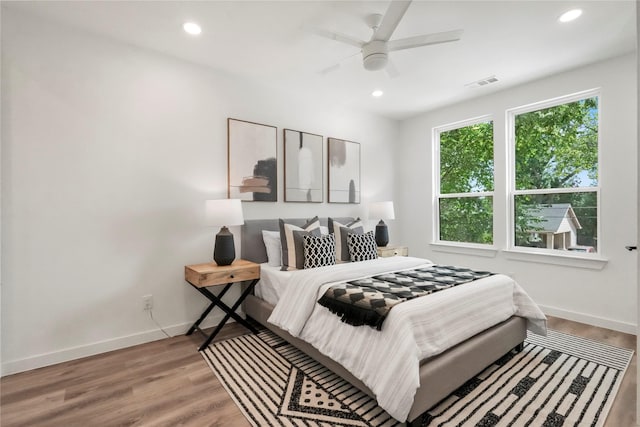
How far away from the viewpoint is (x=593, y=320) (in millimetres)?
3156

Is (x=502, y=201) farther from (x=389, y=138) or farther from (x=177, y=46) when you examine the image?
(x=177, y=46)

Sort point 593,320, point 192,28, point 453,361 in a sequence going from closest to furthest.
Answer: point 453,361, point 192,28, point 593,320

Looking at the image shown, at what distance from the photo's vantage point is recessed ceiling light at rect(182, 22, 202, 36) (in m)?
2.45

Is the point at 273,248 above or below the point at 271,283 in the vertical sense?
above

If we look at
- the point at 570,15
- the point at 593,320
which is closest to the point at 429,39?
the point at 570,15

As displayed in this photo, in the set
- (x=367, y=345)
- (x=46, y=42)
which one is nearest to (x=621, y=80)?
(x=367, y=345)

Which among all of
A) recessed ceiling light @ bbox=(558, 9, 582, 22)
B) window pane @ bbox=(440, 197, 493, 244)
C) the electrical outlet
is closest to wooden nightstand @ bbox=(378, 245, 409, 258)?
window pane @ bbox=(440, 197, 493, 244)

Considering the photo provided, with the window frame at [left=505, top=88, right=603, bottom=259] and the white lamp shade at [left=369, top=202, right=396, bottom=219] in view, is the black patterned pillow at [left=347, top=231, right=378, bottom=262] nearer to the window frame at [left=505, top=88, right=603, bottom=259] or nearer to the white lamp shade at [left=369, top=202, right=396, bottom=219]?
the white lamp shade at [left=369, top=202, right=396, bottom=219]

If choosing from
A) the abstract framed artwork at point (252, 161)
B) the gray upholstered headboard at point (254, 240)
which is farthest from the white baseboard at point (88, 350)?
the abstract framed artwork at point (252, 161)

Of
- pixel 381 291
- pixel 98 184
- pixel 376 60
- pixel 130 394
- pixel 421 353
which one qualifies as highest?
pixel 376 60

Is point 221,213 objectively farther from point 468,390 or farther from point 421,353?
point 468,390

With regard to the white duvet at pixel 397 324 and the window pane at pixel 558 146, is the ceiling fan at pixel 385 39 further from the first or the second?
the window pane at pixel 558 146

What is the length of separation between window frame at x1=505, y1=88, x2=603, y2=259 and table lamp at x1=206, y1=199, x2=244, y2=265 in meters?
3.36

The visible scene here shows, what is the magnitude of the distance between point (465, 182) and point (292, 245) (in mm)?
2837
